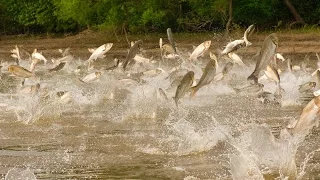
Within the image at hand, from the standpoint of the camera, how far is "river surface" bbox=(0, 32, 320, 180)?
8.70m

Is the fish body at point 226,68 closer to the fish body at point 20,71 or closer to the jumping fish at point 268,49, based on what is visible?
the fish body at point 20,71

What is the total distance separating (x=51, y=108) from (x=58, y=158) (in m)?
3.87

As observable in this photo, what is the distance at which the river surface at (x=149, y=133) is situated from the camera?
870cm

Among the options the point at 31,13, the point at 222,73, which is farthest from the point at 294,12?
the point at 222,73

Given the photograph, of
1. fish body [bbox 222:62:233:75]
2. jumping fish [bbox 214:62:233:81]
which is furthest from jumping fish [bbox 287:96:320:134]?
fish body [bbox 222:62:233:75]

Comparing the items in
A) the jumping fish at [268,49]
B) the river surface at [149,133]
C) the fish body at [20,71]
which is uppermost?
the jumping fish at [268,49]

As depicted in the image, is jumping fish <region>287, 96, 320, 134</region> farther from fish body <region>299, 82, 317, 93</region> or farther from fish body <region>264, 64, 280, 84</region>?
fish body <region>299, 82, 317, 93</region>

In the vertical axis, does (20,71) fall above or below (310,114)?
below

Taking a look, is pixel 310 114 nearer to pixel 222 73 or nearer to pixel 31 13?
pixel 222 73

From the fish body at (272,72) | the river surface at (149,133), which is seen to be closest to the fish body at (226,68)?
the river surface at (149,133)

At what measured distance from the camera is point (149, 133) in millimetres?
11141

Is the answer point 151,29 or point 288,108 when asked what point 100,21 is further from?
point 288,108

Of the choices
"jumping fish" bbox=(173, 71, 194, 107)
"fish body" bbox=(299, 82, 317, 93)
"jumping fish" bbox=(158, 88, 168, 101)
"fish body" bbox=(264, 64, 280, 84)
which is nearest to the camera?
"jumping fish" bbox=(173, 71, 194, 107)

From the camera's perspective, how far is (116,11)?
31.0 metres
